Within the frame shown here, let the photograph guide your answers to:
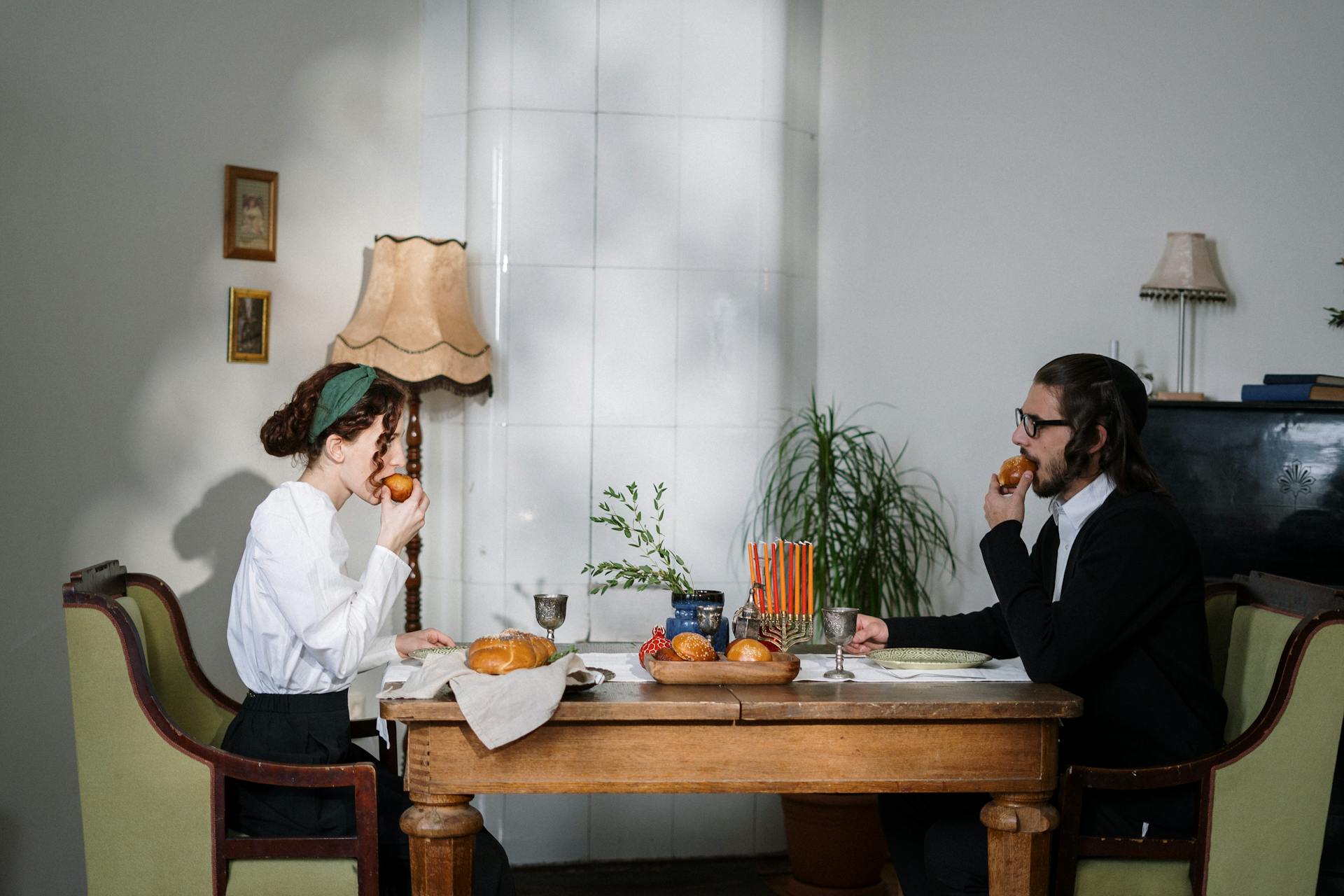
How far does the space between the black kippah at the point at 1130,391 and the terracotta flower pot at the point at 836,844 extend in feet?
4.99

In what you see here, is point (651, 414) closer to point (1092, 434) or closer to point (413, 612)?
point (413, 612)

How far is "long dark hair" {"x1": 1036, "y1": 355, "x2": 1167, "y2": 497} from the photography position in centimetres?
245

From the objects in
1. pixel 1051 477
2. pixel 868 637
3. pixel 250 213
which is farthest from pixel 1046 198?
pixel 250 213

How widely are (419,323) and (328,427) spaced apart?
1391mm

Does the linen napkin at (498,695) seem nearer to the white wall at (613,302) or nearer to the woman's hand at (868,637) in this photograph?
the woman's hand at (868,637)

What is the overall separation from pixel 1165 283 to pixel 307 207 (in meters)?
2.69

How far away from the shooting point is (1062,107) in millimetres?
3816

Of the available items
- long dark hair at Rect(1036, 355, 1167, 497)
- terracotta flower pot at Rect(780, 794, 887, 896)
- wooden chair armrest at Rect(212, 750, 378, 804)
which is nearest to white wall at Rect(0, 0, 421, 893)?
wooden chair armrest at Rect(212, 750, 378, 804)

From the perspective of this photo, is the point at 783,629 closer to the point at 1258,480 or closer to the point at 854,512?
the point at 1258,480

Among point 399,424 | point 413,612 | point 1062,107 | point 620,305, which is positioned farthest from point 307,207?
point 1062,107

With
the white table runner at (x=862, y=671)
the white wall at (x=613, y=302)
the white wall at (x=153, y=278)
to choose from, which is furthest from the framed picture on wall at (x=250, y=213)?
the white table runner at (x=862, y=671)

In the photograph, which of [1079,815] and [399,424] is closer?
[1079,815]

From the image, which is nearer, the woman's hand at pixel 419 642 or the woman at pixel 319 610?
the woman at pixel 319 610

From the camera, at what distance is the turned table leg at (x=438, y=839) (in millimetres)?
2055
